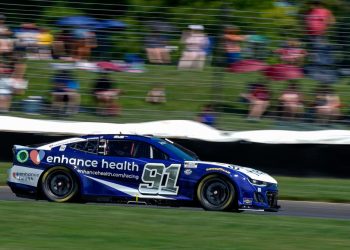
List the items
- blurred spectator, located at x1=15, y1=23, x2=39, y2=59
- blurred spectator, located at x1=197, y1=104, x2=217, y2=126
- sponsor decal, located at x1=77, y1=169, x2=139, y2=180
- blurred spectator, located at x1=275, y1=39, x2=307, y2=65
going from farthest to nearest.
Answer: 1. blurred spectator, located at x1=15, y1=23, x2=39, y2=59
2. blurred spectator, located at x1=275, y1=39, x2=307, y2=65
3. blurred spectator, located at x1=197, y1=104, x2=217, y2=126
4. sponsor decal, located at x1=77, y1=169, x2=139, y2=180

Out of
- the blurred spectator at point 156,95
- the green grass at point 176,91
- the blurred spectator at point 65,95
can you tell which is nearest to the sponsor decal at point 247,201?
the green grass at point 176,91

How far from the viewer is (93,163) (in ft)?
39.6

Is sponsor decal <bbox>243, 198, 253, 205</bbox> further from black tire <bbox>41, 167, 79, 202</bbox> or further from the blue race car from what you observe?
black tire <bbox>41, 167, 79, 202</bbox>

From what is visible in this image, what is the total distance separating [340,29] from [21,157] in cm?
813

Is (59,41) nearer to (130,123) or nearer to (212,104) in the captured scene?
(130,123)

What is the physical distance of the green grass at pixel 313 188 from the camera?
542 inches

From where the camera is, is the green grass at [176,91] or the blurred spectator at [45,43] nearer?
the green grass at [176,91]

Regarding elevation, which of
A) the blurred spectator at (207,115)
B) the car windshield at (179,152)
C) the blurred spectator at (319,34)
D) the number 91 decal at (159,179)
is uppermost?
Answer: the blurred spectator at (319,34)

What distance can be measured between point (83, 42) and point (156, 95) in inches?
80.6

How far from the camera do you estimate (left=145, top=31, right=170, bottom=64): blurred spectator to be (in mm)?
17609

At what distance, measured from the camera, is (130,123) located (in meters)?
17.0

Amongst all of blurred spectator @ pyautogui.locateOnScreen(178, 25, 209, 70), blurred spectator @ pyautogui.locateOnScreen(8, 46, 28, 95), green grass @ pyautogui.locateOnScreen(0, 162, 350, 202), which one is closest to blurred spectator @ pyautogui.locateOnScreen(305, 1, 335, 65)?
blurred spectator @ pyautogui.locateOnScreen(178, 25, 209, 70)

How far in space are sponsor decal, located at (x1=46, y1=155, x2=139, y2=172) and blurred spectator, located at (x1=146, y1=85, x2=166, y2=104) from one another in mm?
5550

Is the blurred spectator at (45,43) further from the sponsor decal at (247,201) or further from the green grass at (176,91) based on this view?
the sponsor decal at (247,201)
